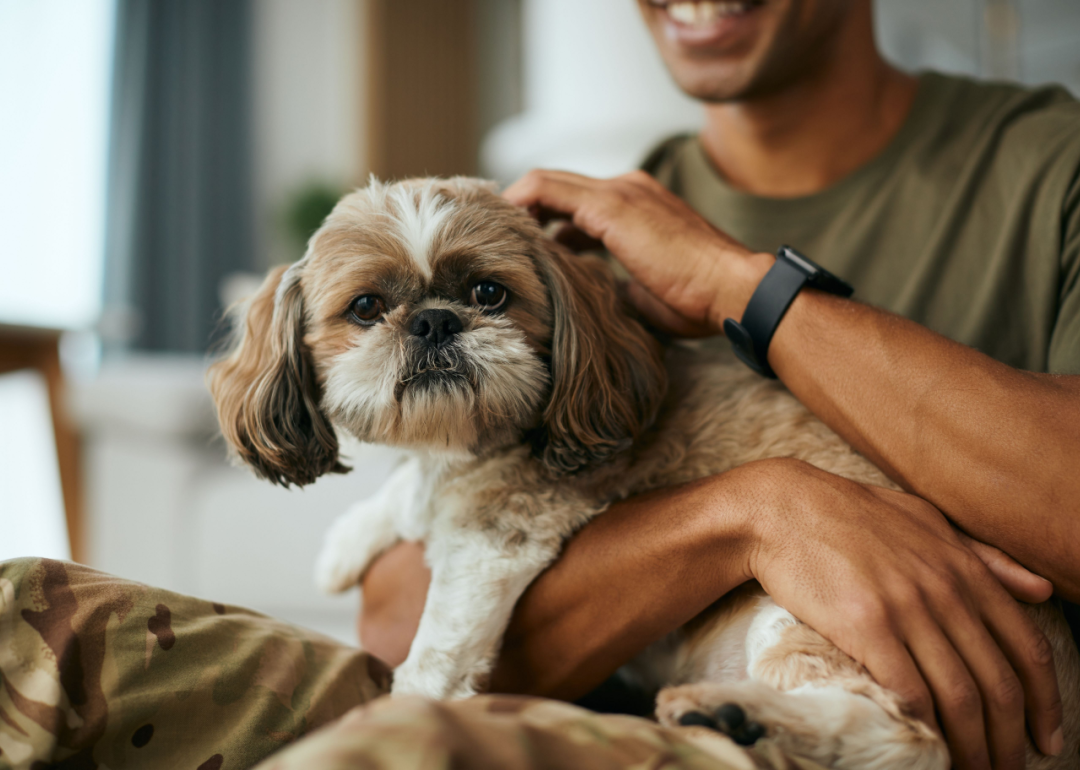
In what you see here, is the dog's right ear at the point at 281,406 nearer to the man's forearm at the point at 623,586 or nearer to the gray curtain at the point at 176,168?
the man's forearm at the point at 623,586

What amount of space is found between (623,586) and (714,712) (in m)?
0.30

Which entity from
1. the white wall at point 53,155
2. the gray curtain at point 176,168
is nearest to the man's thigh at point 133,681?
the white wall at point 53,155

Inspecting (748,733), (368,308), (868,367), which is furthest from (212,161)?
(748,733)

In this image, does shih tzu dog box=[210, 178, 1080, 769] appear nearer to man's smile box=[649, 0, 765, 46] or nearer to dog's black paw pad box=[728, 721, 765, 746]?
dog's black paw pad box=[728, 721, 765, 746]

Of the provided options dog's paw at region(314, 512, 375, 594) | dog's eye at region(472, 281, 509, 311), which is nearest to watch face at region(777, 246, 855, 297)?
dog's eye at region(472, 281, 509, 311)

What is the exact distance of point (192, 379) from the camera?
305 centimetres

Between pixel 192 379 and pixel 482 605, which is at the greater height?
pixel 482 605

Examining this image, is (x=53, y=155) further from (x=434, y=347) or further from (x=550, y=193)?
(x=434, y=347)

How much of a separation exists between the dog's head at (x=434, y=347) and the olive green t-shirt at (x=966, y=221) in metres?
0.53

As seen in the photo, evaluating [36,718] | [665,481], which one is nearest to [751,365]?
[665,481]

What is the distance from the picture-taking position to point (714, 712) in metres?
0.77

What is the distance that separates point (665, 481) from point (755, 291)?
330 mm

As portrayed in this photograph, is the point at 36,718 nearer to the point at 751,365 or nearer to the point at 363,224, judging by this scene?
the point at 363,224

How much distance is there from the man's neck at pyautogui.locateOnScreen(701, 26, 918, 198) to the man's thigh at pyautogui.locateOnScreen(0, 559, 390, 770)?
1311 millimetres
